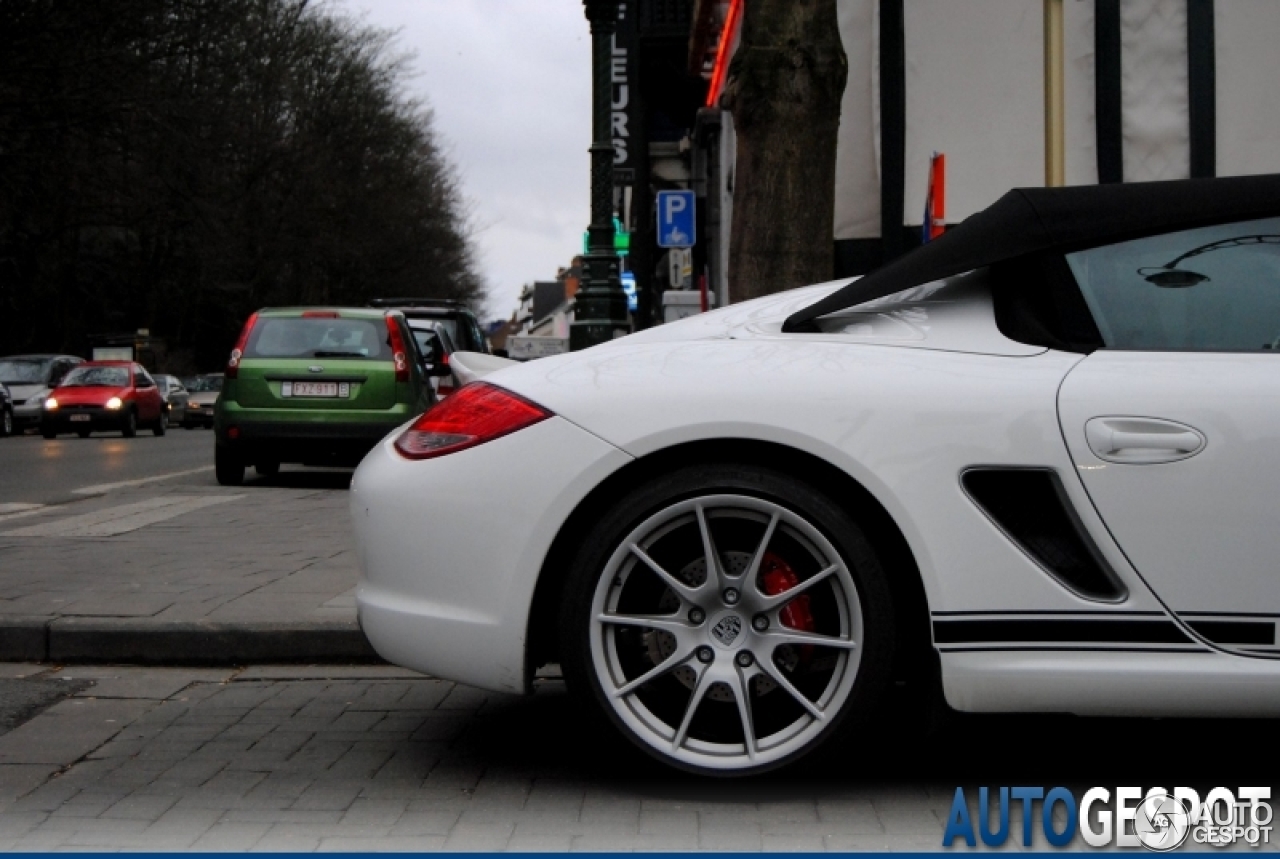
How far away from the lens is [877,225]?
1455 cm

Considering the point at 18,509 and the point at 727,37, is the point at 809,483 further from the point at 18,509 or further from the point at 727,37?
the point at 727,37

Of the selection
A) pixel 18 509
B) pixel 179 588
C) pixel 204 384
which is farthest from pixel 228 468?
pixel 204 384

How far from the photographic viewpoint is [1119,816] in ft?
12.2

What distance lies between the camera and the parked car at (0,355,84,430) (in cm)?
3416

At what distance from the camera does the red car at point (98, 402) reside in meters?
31.0

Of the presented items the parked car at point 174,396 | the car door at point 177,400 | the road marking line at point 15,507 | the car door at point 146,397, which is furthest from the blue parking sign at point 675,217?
the car door at point 177,400

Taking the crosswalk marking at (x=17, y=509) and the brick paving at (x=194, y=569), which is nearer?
the brick paving at (x=194, y=569)

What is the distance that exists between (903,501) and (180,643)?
3.03 m

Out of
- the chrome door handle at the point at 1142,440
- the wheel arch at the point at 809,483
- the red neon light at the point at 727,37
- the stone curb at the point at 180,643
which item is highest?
the red neon light at the point at 727,37

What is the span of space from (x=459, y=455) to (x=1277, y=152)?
1188 centimetres

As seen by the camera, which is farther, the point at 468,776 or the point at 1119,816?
the point at 468,776

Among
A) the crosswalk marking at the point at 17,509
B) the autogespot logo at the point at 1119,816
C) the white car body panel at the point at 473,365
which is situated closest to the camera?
the autogespot logo at the point at 1119,816

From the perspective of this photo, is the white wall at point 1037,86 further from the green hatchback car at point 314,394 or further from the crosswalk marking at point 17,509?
the crosswalk marking at point 17,509

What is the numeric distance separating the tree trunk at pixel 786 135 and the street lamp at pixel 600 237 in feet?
15.6
